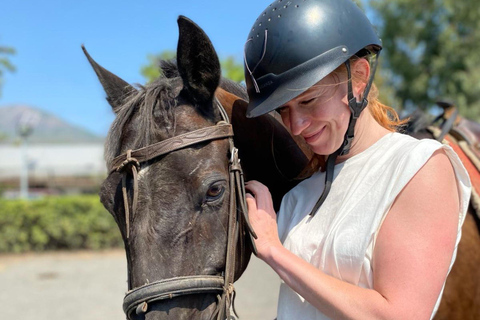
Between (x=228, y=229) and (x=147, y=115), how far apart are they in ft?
1.79

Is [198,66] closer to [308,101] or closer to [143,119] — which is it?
[143,119]

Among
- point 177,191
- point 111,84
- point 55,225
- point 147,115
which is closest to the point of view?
Answer: point 177,191

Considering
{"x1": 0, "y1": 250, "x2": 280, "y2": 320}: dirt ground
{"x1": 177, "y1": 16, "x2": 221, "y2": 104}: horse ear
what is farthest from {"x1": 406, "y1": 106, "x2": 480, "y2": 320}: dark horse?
{"x1": 0, "y1": 250, "x2": 280, "y2": 320}: dirt ground

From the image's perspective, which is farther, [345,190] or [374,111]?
[374,111]

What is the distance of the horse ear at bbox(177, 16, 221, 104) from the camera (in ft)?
5.62

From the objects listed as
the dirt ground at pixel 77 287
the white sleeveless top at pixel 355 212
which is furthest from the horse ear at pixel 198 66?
the dirt ground at pixel 77 287

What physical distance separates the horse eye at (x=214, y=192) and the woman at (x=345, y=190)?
166 millimetres

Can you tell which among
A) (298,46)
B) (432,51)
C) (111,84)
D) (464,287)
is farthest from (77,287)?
(432,51)

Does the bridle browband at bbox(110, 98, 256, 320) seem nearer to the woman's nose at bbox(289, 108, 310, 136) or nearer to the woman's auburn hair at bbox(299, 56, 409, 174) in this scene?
the woman's nose at bbox(289, 108, 310, 136)

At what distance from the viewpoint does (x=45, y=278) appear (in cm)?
1021

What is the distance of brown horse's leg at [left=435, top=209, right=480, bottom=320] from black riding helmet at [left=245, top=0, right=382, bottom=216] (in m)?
1.30

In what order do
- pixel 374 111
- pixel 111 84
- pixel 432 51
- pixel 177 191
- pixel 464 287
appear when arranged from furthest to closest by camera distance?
pixel 432 51
pixel 464 287
pixel 111 84
pixel 374 111
pixel 177 191

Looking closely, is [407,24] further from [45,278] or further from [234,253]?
[234,253]

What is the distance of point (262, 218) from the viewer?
5.66ft
